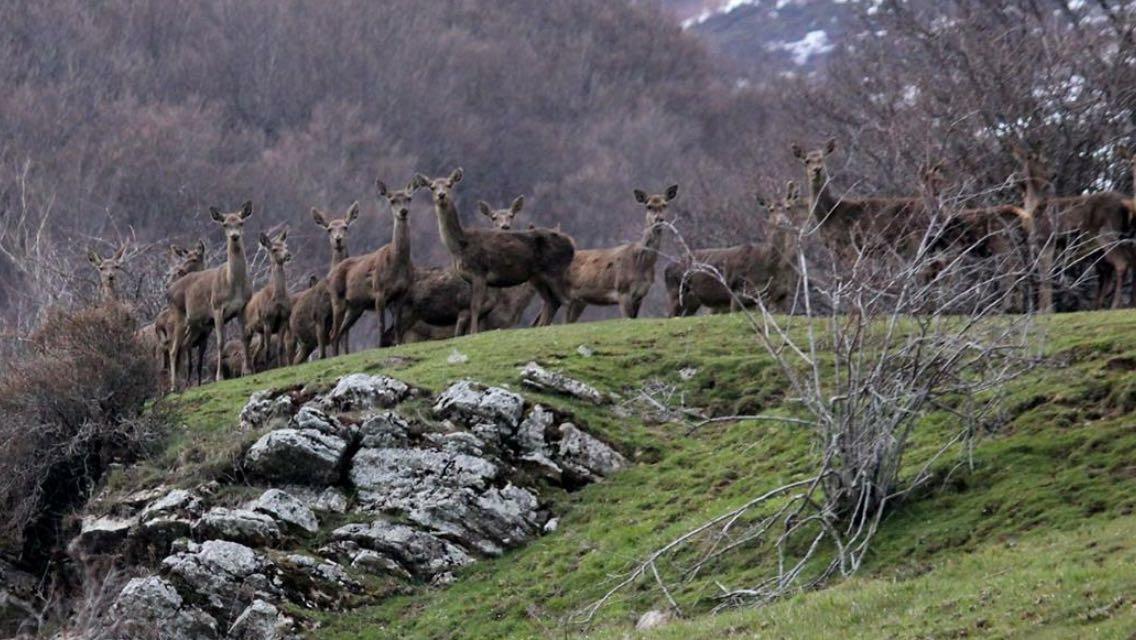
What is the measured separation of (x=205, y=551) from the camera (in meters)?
22.8

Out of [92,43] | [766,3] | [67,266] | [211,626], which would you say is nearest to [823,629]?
[211,626]

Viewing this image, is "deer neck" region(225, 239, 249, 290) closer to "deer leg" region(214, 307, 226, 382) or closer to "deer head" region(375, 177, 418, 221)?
"deer leg" region(214, 307, 226, 382)

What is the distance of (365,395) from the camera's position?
25.5m

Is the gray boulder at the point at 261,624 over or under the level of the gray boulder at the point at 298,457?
under

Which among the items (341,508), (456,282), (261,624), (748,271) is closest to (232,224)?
(456,282)

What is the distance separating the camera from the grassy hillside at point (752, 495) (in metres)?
16.9

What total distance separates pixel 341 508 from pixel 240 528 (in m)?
1.37

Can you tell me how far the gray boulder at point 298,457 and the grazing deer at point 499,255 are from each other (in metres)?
6.90

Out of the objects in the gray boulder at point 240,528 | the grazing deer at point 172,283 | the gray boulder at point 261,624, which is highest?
the grazing deer at point 172,283

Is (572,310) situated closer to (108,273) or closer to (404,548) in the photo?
(108,273)

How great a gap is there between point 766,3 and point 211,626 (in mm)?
152472

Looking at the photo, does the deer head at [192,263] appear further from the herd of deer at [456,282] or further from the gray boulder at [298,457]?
the gray boulder at [298,457]

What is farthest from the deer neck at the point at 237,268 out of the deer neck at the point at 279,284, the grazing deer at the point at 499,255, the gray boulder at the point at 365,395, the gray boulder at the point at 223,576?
Answer: the gray boulder at the point at 223,576

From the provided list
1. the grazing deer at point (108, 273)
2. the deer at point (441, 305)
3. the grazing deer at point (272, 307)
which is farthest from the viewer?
the grazing deer at point (108, 273)
